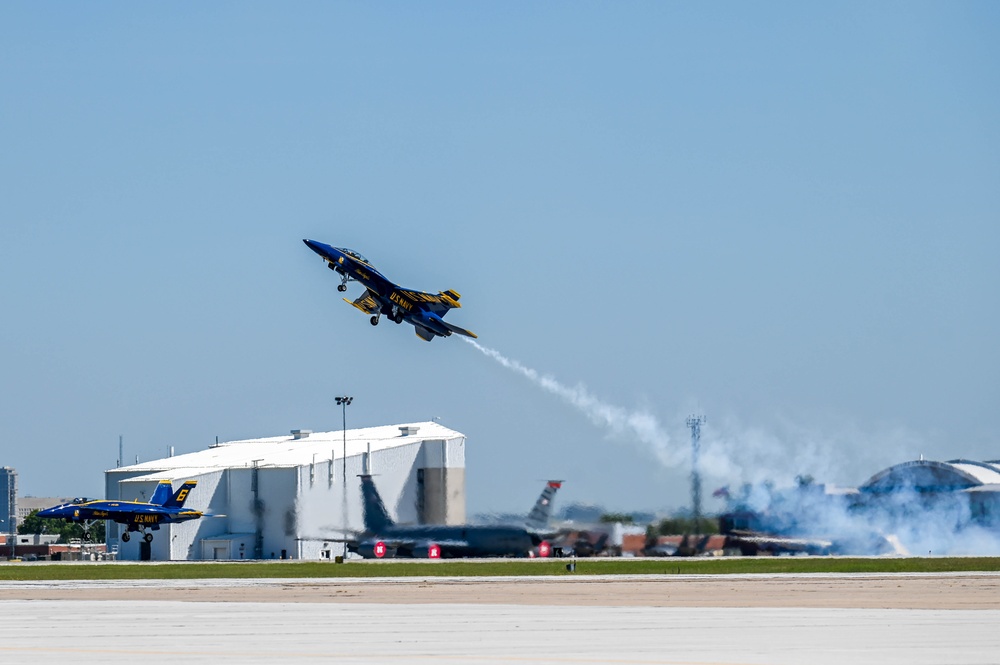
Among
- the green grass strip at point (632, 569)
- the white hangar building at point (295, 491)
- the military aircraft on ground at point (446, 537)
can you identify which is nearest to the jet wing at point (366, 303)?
the green grass strip at point (632, 569)

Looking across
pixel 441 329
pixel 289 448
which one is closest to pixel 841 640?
pixel 441 329

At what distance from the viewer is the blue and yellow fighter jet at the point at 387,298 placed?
223 ft

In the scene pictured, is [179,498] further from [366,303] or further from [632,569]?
[632,569]

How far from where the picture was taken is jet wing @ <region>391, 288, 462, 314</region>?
6788 cm

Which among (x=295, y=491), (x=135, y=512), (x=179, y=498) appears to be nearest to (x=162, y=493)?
(x=179, y=498)

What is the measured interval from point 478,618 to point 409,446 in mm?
84645

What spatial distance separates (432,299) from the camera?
68.0 m

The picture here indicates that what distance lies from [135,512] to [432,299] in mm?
40473

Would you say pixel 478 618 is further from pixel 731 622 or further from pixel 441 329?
pixel 441 329

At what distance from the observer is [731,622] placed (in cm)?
2830

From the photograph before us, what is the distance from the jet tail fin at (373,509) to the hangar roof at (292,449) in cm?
1107

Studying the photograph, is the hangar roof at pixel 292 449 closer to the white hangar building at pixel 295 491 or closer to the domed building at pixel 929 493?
the white hangar building at pixel 295 491

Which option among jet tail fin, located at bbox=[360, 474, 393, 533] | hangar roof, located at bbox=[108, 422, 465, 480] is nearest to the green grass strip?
jet tail fin, located at bbox=[360, 474, 393, 533]

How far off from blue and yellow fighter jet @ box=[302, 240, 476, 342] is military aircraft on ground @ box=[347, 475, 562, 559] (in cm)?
1798
